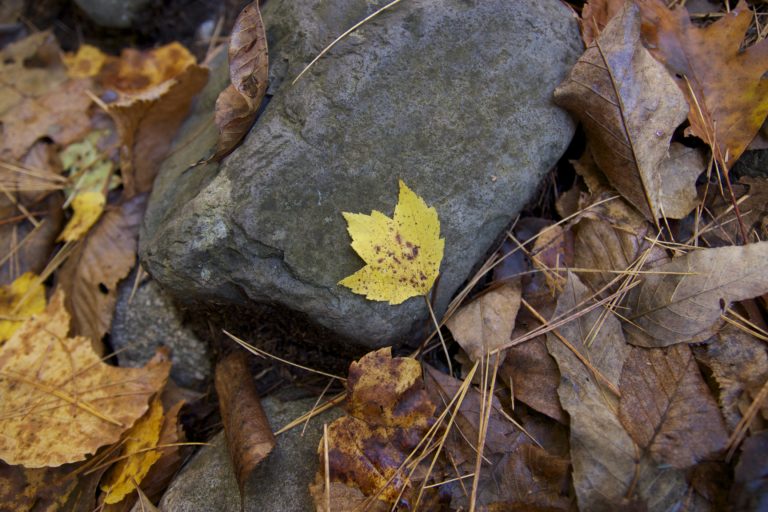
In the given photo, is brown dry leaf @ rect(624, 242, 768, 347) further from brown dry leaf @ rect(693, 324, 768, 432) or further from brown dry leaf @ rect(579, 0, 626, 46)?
brown dry leaf @ rect(579, 0, 626, 46)

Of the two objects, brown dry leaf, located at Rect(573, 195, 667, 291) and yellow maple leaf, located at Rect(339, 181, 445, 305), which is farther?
brown dry leaf, located at Rect(573, 195, 667, 291)

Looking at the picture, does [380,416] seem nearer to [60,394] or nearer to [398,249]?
[398,249]

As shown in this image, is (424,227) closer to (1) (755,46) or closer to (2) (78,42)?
(1) (755,46)

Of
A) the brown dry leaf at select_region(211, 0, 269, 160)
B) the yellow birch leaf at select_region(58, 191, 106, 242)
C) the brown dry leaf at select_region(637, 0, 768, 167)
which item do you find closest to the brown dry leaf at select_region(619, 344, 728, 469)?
the brown dry leaf at select_region(637, 0, 768, 167)

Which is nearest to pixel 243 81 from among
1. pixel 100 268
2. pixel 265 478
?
pixel 100 268

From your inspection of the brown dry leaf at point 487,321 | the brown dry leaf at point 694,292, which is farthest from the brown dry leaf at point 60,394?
the brown dry leaf at point 694,292

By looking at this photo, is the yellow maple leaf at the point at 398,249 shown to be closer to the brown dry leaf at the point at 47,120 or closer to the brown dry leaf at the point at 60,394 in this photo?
the brown dry leaf at the point at 60,394
